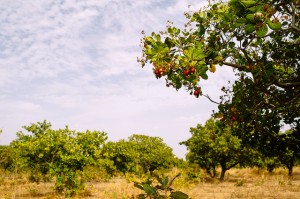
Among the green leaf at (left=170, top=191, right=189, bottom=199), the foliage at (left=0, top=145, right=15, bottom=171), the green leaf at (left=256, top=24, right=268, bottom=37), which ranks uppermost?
the green leaf at (left=256, top=24, right=268, bottom=37)

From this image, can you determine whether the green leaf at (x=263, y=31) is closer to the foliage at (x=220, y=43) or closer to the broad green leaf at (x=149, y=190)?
the foliage at (x=220, y=43)

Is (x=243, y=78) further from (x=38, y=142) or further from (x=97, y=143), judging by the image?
(x=38, y=142)

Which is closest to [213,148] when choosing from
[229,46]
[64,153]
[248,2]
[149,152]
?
[149,152]

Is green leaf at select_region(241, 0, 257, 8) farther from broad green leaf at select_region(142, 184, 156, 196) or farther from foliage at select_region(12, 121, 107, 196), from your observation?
foliage at select_region(12, 121, 107, 196)

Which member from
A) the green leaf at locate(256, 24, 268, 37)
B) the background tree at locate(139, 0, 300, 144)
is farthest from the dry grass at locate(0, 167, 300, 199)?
the green leaf at locate(256, 24, 268, 37)

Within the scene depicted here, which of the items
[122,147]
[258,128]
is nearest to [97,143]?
[122,147]

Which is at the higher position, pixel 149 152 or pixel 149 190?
pixel 149 152

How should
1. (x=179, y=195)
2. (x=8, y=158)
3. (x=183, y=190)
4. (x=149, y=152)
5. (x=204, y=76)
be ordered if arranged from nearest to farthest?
(x=179, y=195) → (x=204, y=76) → (x=183, y=190) → (x=8, y=158) → (x=149, y=152)

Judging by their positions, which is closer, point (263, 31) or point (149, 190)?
point (149, 190)

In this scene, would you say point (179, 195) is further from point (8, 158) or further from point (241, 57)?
point (8, 158)

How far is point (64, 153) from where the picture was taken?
17688 millimetres

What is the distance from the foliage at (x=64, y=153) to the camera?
16844mm

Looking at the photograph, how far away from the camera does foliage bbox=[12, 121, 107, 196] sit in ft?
55.3

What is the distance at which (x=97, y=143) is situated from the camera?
18391 millimetres
